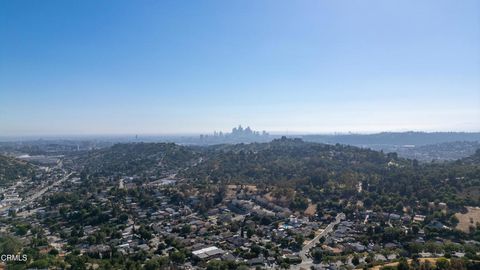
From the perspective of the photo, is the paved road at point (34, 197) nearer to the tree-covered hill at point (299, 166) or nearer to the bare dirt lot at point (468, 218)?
the tree-covered hill at point (299, 166)

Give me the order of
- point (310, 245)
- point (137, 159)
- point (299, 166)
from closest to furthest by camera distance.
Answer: point (310, 245), point (299, 166), point (137, 159)

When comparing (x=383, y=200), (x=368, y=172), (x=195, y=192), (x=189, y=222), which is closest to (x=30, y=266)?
(x=189, y=222)

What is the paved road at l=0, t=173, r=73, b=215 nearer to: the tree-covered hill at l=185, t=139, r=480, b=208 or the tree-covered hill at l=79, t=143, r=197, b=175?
the tree-covered hill at l=79, t=143, r=197, b=175

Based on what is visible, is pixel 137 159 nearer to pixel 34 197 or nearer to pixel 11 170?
pixel 11 170

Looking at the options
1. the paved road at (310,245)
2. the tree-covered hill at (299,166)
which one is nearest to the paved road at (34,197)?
the tree-covered hill at (299,166)

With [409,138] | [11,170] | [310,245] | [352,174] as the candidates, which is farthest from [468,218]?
[409,138]

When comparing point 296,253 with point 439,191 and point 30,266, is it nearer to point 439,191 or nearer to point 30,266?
point 30,266

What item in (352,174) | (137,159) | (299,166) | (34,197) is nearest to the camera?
(34,197)

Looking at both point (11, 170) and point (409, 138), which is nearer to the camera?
point (11, 170)
